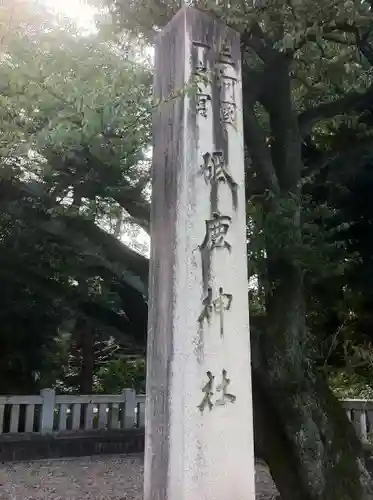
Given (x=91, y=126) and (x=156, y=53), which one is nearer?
(x=91, y=126)

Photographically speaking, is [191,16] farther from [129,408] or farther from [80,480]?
[129,408]

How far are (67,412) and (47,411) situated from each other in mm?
470

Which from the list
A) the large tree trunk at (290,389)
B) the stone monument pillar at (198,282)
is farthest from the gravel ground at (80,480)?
the stone monument pillar at (198,282)

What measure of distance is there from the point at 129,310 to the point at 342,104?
11.4 ft

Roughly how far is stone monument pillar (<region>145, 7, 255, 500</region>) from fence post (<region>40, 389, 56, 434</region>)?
5.82m

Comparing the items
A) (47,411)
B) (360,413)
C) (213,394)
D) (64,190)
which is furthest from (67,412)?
(213,394)

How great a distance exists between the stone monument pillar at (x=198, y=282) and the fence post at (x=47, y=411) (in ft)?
19.1

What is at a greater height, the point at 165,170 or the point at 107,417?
the point at 165,170

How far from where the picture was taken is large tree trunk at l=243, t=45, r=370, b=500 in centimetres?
466

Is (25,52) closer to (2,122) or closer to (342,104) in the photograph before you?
(2,122)

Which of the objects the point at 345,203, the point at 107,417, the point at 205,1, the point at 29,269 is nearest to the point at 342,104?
the point at 345,203

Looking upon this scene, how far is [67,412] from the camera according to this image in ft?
29.6

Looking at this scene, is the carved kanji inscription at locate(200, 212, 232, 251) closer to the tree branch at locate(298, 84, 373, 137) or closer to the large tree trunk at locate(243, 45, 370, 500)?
the large tree trunk at locate(243, 45, 370, 500)

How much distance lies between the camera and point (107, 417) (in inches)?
371
